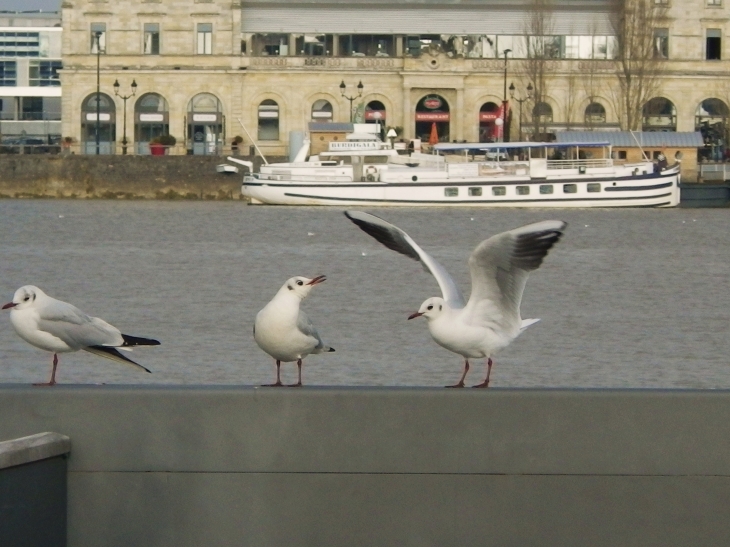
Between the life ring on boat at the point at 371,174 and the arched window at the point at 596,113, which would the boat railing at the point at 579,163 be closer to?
the life ring on boat at the point at 371,174

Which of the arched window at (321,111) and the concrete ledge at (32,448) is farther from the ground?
the arched window at (321,111)

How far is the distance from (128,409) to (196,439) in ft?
1.13

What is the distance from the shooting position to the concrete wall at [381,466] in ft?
25.1

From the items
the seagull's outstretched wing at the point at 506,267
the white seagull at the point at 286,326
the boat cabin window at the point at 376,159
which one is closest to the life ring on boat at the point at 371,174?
the boat cabin window at the point at 376,159

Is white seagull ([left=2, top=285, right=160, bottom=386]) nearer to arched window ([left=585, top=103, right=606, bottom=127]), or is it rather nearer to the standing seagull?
the standing seagull

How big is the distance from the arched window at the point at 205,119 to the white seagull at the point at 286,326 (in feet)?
229

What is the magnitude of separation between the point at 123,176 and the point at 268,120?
1620 centimetres

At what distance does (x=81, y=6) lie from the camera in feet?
258

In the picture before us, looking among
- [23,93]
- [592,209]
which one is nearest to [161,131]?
[592,209]

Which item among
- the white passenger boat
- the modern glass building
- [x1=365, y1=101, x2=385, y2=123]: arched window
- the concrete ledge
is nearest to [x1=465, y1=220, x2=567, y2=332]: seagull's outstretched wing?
the concrete ledge

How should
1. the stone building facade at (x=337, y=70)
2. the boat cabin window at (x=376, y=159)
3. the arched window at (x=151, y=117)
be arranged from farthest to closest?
the arched window at (x=151, y=117) → the stone building facade at (x=337, y=70) → the boat cabin window at (x=376, y=159)

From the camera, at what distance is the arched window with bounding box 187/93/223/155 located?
255ft

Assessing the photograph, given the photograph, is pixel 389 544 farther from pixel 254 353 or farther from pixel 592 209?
pixel 592 209

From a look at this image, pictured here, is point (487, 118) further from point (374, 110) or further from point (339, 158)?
point (339, 158)
